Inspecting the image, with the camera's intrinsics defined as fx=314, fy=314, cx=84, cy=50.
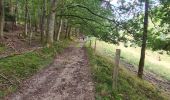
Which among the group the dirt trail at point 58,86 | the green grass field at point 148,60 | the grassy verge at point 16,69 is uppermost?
the grassy verge at point 16,69

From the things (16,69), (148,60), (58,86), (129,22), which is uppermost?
(129,22)

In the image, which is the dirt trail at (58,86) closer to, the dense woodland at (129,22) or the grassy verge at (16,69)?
the grassy verge at (16,69)

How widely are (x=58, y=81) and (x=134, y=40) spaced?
455 inches

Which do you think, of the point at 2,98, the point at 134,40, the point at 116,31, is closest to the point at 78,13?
the point at 116,31

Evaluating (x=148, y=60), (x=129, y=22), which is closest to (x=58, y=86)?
(x=129, y=22)

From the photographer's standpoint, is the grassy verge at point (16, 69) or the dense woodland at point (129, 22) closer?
the grassy verge at point (16, 69)

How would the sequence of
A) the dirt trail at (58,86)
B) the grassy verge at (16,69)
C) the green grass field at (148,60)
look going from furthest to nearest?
1. the green grass field at (148,60)
2. the grassy verge at (16,69)
3. the dirt trail at (58,86)

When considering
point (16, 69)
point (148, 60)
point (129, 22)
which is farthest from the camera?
point (148, 60)

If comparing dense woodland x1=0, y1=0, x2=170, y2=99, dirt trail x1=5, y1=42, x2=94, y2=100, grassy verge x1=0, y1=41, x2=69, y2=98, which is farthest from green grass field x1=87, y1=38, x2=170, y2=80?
dirt trail x1=5, y1=42, x2=94, y2=100

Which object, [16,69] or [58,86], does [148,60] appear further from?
[58,86]

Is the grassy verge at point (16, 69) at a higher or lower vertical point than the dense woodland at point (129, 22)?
lower

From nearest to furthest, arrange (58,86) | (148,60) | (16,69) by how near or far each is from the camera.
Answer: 1. (58,86)
2. (16,69)
3. (148,60)

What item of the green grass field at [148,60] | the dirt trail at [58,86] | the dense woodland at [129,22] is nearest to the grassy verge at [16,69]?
the dirt trail at [58,86]

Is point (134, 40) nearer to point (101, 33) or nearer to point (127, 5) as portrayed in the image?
point (127, 5)
